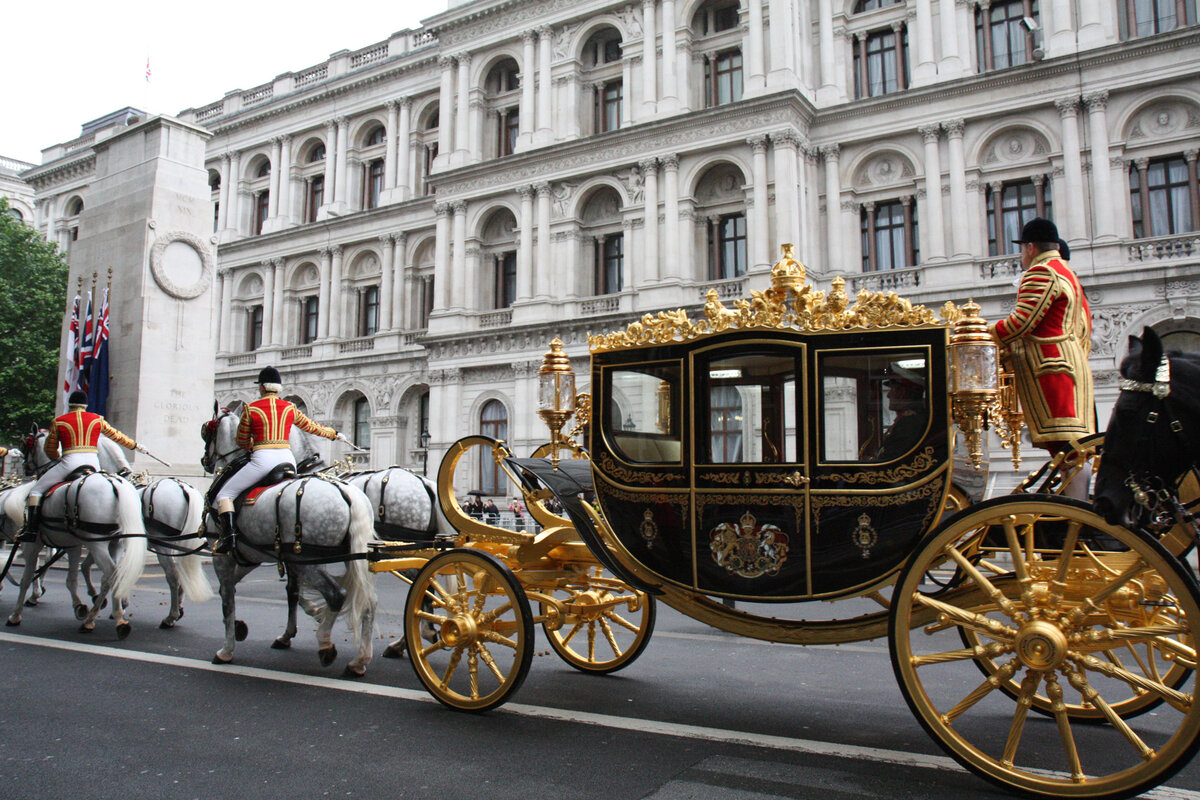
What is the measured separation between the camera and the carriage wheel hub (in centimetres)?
397

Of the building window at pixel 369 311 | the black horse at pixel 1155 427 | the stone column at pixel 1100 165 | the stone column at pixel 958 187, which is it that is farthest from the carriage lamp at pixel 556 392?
the building window at pixel 369 311

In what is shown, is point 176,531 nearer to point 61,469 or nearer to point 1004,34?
point 61,469

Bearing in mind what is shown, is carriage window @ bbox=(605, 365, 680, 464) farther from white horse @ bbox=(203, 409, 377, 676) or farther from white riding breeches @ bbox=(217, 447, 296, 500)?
white riding breeches @ bbox=(217, 447, 296, 500)

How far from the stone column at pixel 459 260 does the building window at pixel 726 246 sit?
964 centimetres

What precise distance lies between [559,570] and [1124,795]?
367 cm

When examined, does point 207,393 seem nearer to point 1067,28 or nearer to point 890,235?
point 890,235

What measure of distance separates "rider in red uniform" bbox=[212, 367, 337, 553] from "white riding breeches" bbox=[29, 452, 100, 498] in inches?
124

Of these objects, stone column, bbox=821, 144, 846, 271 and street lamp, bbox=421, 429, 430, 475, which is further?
street lamp, bbox=421, 429, 430, 475

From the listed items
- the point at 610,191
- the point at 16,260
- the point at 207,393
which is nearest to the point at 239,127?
the point at 16,260

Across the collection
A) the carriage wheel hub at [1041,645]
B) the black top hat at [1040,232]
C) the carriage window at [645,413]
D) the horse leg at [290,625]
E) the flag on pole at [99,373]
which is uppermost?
the flag on pole at [99,373]

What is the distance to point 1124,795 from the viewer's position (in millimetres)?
3674

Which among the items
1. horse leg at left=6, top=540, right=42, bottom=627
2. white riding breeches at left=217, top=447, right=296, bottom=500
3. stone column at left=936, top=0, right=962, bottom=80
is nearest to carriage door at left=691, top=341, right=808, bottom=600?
white riding breeches at left=217, top=447, right=296, bottom=500

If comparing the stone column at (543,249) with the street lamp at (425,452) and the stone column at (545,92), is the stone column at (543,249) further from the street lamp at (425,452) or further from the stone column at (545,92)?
the street lamp at (425,452)

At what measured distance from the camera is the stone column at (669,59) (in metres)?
29.0
